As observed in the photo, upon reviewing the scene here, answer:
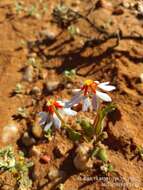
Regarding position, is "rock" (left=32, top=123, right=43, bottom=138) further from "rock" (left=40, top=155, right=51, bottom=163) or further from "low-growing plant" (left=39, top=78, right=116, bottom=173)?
"rock" (left=40, top=155, right=51, bottom=163)

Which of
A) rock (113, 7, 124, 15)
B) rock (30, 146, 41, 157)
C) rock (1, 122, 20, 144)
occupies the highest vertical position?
rock (113, 7, 124, 15)

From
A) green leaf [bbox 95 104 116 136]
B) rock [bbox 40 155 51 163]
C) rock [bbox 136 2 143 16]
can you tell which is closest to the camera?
green leaf [bbox 95 104 116 136]

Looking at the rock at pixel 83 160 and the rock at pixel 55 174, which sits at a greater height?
the rock at pixel 83 160

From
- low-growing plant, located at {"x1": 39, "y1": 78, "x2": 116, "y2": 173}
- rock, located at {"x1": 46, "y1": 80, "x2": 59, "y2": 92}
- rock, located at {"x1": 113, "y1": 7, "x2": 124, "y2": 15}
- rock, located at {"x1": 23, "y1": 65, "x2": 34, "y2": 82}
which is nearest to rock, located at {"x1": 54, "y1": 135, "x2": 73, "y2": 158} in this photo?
low-growing plant, located at {"x1": 39, "y1": 78, "x2": 116, "y2": 173}

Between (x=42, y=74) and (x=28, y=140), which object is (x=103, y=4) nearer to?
(x=42, y=74)

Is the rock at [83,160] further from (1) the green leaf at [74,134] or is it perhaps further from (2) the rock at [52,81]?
(2) the rock at [52,81]

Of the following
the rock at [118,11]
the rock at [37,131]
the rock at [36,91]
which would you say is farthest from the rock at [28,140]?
the rock at [118,11]

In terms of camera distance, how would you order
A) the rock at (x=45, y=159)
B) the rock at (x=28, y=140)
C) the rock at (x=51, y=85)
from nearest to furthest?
the rock at (x=45, y=159) → the rock at (x=28, y=140) → the rock at (x=51, y=85)

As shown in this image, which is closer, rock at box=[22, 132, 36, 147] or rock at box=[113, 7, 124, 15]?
rock at box=[22, 132, 36, 147]

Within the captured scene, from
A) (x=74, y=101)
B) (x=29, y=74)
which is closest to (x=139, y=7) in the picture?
(x=29, y=74)

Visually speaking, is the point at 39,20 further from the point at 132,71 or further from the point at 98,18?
the point at 132,71

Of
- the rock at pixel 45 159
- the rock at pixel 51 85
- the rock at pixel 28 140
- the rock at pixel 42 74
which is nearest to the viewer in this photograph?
the rock at pixel 45 159
